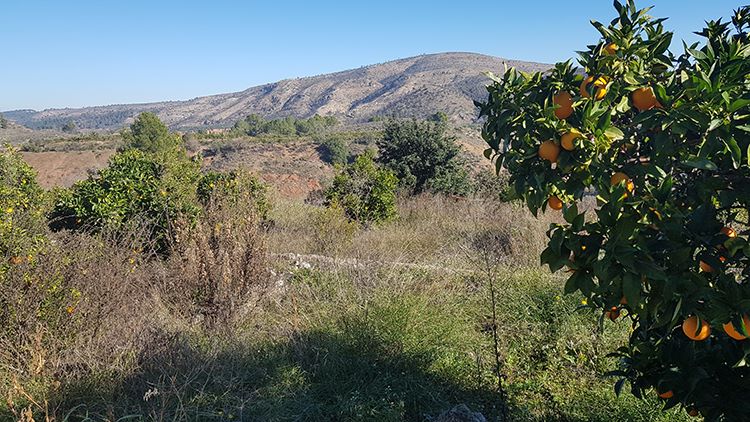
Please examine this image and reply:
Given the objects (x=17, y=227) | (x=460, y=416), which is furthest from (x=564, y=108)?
(x=17, y=227)

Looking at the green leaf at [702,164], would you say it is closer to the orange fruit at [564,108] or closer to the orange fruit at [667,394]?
the orange fruit at [564,108]

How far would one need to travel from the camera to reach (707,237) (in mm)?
1312

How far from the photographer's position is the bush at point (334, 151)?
3206 centimetres

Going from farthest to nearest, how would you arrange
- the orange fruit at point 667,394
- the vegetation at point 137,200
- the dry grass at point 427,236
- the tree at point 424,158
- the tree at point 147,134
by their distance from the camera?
the tree at point 147,134 → the tree at point 424,158 → the dry grass at point 427,236 → the vegetation at point 137,200 → the orange fruit at point 667,394

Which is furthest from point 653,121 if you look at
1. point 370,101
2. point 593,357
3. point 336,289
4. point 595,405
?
point 370,101

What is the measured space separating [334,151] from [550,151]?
103 feet

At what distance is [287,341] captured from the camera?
12.3ft

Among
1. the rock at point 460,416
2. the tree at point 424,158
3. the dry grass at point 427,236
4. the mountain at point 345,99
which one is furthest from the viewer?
the mountain at point 345,99

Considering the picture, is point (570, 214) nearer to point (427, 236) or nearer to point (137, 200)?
point (137, 200)

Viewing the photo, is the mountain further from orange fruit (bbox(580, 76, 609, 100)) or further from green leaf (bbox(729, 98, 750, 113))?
green leaf (bbox(729, 98, 750, 113))

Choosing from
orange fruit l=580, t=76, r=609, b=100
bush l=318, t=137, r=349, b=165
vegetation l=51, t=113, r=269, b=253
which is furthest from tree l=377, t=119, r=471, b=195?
bush l=318, t=137, r=349, b=165

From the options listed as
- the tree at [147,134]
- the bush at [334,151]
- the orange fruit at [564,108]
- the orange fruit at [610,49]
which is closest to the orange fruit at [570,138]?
the orange fruit at [564,108]

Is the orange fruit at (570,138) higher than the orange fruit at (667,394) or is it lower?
higher

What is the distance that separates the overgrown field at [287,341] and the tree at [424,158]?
6.81 metres
